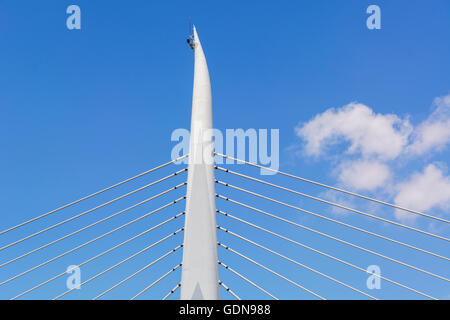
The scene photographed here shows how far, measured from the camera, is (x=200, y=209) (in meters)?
9.12

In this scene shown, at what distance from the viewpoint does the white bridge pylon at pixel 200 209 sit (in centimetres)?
842

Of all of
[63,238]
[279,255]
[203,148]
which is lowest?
[279,255]

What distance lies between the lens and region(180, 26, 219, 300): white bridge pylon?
27.6 feet

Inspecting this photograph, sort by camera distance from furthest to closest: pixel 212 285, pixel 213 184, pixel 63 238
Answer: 1. pixel 63 238
2. pixel 213 184
3. pixel 212 285

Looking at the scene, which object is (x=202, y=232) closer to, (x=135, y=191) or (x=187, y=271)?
(x=187, y=271)
